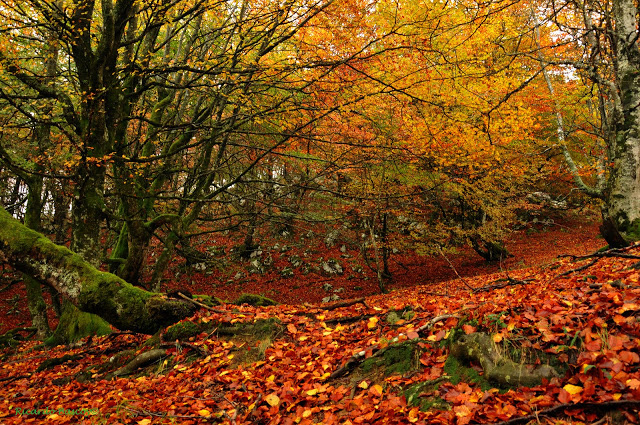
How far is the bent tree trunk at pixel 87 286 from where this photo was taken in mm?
5113

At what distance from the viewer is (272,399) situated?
291 centimetres

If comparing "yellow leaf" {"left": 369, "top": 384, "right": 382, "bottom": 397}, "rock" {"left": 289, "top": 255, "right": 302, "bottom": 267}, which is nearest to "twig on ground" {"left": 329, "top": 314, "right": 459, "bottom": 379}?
"yellow leaf" {"left": 369, "top": 384, "right": 382, "bottom": 397}

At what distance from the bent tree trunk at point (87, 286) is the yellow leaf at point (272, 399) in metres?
2.75

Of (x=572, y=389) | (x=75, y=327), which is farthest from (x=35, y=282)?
(x=572, y=389)

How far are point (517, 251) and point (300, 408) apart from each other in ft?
60.2

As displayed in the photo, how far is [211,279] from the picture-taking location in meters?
17.8

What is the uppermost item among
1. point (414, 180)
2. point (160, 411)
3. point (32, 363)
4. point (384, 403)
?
point (414, 180)

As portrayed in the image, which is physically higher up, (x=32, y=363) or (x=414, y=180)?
(x=414, y=180)

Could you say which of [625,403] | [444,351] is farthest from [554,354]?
[444,351]

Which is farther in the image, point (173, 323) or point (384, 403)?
point (173, 323)

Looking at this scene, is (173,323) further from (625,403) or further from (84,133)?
(625,403)

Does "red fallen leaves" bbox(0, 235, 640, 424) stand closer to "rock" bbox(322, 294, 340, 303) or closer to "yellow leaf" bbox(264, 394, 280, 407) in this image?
"yellow leaf" bbox(264, 394, 280, 407)

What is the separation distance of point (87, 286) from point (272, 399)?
378 centimetres

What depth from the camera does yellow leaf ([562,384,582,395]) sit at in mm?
1962
